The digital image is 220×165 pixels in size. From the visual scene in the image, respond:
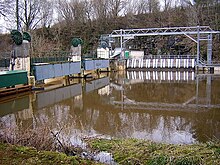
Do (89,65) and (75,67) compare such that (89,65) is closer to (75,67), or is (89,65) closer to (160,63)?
(75,67)

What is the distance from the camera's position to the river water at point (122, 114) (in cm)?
720

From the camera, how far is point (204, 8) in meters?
37.1

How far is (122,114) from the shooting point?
9.80 meters

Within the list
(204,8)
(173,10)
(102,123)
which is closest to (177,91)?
(102,123)

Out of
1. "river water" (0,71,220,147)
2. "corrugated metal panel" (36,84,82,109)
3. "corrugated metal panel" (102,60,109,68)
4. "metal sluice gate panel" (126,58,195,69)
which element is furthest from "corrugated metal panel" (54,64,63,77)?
"metal sluice gate panel" (126,58,195,69)

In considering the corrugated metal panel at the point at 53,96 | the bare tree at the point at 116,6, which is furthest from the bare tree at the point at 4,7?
the bare tree at the point at 116,6

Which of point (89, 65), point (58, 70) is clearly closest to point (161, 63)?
point (89, 65)

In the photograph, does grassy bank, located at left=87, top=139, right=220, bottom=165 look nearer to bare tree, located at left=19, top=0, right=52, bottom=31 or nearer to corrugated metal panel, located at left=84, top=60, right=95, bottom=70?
corrugated metal panel, located at left=84, top=60, right=95, bottom=70

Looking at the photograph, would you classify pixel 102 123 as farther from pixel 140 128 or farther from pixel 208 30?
pixel 208 30

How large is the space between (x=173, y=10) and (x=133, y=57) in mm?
11568

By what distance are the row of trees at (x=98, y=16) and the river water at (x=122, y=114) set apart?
828 inches

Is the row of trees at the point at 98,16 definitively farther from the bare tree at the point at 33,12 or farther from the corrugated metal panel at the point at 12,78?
the corrugated metal panel at the point at 12,78

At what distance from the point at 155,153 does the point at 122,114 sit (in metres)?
5.01

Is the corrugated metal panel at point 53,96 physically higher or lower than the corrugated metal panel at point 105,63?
lower
